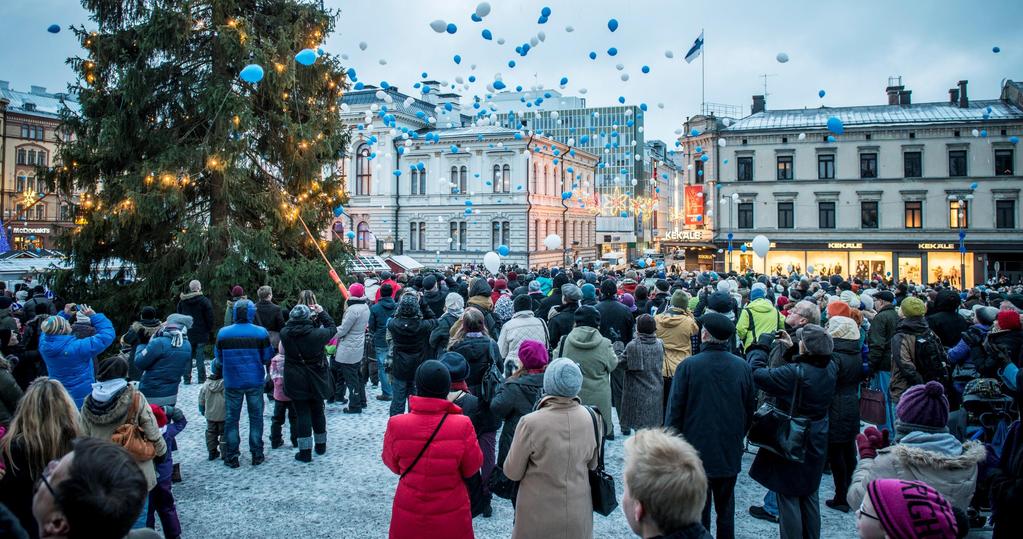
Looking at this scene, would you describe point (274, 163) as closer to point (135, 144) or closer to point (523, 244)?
point (135, 144)

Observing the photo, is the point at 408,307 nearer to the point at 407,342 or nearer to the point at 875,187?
the point at 407,342

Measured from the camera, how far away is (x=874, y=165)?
37.0 m

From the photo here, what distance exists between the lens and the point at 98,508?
94.2 inches

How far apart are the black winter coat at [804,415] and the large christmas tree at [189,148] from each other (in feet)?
43.0

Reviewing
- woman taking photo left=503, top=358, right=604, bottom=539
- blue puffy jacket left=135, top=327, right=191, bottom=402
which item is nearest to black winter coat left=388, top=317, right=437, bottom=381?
blue puffy jacket left=135, top=327, right=191, bottom=402

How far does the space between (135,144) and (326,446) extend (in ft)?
36.9

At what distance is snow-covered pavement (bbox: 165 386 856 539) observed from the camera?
6.07 metres

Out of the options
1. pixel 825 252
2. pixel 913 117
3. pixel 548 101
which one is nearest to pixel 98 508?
pixel 825 252

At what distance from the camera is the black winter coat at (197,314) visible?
11727 mm

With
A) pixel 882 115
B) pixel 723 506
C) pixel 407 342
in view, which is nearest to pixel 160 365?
pixel 407 342

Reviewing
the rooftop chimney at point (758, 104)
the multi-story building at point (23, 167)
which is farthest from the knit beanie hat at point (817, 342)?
the multi-story building at point (23, 167)

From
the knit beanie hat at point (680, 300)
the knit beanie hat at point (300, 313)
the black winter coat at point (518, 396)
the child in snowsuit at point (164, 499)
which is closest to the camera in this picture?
the black winter coat at point (518, 396)

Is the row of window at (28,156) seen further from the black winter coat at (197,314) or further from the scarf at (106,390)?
the scarf at (106,390)

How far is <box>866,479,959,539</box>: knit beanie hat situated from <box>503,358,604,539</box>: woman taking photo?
1957 millimetres
